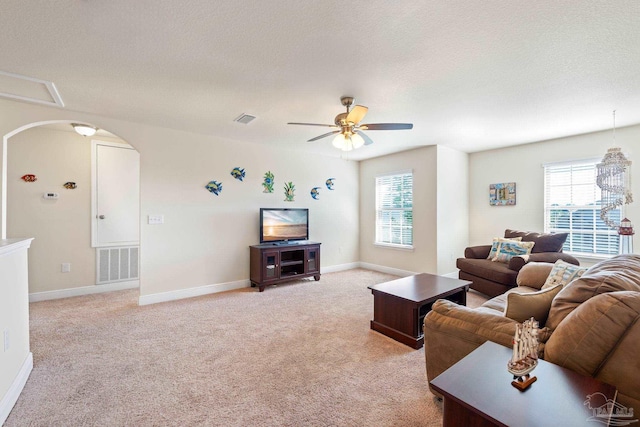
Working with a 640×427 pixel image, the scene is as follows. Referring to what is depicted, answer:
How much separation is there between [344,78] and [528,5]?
133cm

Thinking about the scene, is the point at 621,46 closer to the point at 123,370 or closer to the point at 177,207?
the point at 123,370

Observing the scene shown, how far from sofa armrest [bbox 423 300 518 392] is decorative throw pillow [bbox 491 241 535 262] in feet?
9.84

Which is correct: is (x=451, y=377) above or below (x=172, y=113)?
below

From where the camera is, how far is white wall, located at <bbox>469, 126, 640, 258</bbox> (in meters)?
3.83

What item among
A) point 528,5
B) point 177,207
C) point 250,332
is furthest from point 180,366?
point 528,5

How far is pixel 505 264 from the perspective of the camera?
4133mm

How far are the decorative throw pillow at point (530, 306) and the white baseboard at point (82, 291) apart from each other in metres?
5.34

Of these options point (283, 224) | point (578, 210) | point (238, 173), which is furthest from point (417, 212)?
point (238, 173)

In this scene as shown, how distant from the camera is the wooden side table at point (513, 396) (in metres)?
0.88

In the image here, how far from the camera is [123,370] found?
90.0 inches

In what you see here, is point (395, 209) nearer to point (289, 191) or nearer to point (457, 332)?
point (289, 191)

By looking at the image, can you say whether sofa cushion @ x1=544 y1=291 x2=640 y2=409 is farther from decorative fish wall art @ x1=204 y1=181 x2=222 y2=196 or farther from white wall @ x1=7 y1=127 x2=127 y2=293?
white wall @ x1=7 y1=127 x2=127 y2=293

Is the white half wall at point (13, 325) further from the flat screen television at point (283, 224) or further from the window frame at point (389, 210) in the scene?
the window frame at point (389, 210)

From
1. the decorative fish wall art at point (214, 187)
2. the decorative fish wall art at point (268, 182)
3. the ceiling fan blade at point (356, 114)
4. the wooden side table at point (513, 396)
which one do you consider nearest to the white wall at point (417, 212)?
the decorative fish wall art at point (268, 182)
